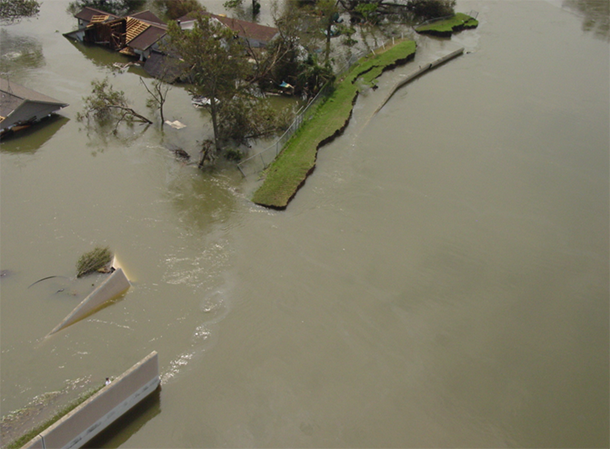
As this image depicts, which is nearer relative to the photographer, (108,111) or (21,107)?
(21,107)

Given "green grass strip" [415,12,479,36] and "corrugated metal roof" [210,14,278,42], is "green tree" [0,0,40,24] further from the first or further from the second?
"green grass strip" [415,12,479,36]

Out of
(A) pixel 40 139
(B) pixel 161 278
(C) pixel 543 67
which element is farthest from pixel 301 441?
(C) pixel 543 67

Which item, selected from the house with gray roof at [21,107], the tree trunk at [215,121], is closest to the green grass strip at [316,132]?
the tree trunk at [215,121]

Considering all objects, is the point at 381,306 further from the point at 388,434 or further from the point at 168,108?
the point at 168,108

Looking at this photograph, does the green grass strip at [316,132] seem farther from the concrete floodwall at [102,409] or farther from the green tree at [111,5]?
the green tree at [111,5]

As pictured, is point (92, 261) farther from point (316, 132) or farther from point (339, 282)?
point (316, 132)

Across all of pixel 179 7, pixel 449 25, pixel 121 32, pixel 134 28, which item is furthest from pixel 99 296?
pixel 449 25

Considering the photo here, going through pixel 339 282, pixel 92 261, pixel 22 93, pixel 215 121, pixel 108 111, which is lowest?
pixel 339 282
